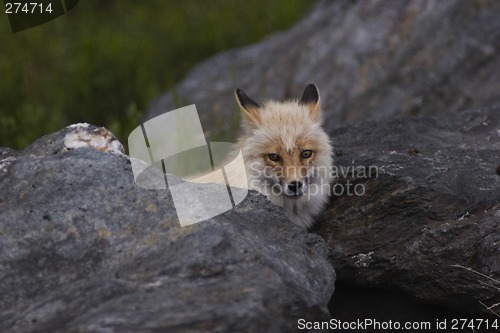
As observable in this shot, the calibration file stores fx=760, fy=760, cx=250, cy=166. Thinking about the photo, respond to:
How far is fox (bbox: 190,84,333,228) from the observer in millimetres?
6262

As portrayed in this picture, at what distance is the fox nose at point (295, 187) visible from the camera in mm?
6125

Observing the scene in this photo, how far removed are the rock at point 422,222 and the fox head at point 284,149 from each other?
0.42 meters

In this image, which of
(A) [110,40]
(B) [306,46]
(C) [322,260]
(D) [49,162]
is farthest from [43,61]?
(C) [322,260]

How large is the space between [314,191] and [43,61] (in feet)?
31.3

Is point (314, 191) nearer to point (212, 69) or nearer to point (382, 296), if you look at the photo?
point (382, 296)

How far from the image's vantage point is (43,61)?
14609mm

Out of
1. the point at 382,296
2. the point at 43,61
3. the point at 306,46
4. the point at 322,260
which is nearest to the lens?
the point at 322,260

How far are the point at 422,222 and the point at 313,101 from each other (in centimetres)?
150

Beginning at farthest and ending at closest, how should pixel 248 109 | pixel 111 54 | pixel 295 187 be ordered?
pixel 111 54 < pixel 248 109 < pixel 295 187

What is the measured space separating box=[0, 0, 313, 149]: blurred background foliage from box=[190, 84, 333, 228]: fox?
12.4 feet

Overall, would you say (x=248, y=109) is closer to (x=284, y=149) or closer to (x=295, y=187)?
(x=284, y=149)

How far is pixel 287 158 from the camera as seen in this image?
20.5 feet

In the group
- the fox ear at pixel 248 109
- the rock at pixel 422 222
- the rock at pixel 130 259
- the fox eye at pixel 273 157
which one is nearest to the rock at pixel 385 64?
the fox ear at pixel 248 109

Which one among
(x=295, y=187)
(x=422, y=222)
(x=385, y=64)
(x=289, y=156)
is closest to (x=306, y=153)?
(x=289, y=156)
